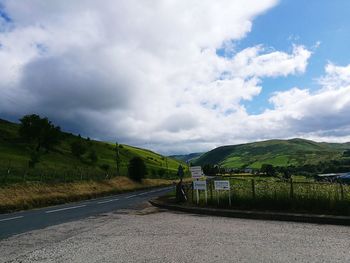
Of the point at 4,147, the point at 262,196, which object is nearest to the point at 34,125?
the point at 4,147

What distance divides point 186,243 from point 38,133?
8376cm

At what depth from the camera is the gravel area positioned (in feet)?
24.1

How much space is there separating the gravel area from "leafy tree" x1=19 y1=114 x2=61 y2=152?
78.3m

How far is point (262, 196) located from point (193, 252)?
755 cm

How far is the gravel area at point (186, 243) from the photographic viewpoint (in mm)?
7340

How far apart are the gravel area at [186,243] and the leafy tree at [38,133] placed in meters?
78.3

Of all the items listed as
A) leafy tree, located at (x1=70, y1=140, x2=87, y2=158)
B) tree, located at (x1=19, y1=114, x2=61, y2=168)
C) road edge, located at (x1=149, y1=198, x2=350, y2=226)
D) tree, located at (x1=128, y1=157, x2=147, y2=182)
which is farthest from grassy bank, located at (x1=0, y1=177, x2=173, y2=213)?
leafy tree, located at (x1=70, y1=140, x2=87, y2=158)

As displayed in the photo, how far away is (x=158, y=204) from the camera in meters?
20.1

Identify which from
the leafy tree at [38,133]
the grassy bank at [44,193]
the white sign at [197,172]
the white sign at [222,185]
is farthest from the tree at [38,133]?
the white sign at [222,185]

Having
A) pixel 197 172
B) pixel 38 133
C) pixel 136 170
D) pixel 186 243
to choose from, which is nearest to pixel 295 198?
pixel 197 172

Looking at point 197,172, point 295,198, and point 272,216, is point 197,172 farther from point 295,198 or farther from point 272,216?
point 272,216

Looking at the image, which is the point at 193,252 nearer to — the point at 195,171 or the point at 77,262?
the point at 77,262

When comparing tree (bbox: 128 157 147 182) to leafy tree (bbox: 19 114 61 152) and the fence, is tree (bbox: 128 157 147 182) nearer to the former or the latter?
leafy tree (bbox: 19 114 61 152)

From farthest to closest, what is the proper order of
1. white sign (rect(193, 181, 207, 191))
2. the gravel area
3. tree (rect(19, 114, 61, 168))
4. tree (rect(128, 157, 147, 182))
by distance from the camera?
tree (rect(19, 114, 61, 168)), tree (rect(128, 157, 147, 182)), white sign (rect(193, 181, 207, 191)), the gravel area
